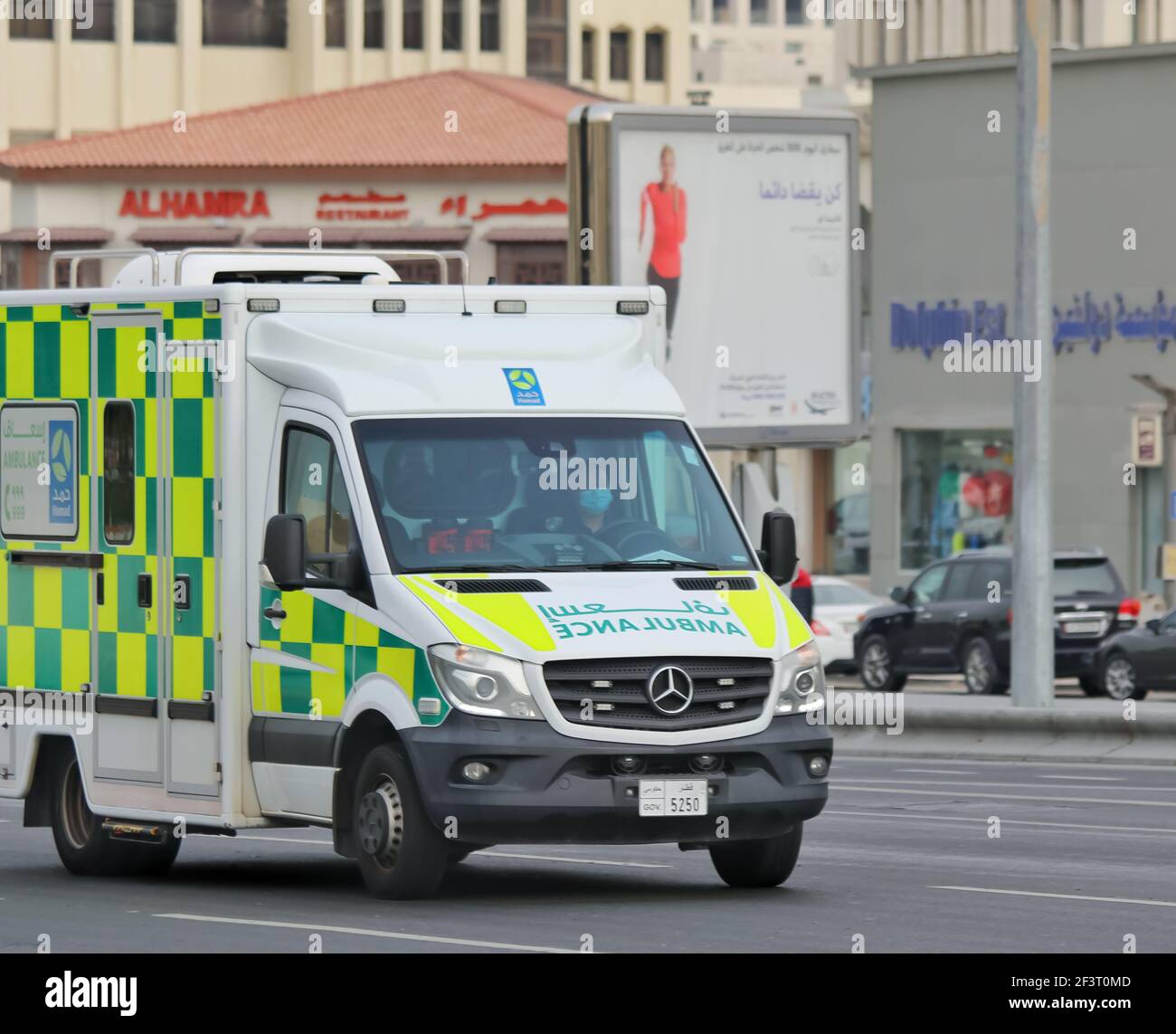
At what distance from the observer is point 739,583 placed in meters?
12.6

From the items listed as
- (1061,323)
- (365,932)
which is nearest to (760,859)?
(365,932)

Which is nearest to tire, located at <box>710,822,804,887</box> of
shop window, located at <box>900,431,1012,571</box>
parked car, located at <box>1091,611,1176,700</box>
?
parked car, located at <box>1091,611,1176,700</box>

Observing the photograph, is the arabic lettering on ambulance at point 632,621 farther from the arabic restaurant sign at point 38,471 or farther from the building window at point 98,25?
the building window at point 98,25

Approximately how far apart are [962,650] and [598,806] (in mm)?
20476

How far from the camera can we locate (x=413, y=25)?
83125 mm

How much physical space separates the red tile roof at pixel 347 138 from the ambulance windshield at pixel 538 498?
49.0m

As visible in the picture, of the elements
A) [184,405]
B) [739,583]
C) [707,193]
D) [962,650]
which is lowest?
[962,650]

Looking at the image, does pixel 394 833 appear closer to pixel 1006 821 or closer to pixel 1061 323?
pixel 1006 821

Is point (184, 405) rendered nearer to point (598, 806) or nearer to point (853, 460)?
point (598, 806)

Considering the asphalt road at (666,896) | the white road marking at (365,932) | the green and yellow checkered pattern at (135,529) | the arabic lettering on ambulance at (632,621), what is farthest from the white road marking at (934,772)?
the white road marking at (365,932)

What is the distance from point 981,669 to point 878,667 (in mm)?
Answer: 2257

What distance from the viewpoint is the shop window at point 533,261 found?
6197cm
